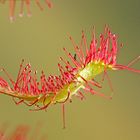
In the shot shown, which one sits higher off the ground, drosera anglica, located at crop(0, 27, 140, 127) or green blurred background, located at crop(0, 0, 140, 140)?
drosera anglica, located at crop(0, 27, 140, 127)

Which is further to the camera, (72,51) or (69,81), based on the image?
(72,51)

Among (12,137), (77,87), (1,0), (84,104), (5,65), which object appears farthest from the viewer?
(84,104)

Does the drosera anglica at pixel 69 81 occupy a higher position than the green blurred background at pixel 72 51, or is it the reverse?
the drosera anglica at pixel 69 81

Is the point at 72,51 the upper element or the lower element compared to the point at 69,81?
lower

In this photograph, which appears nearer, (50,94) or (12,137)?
(50,94)

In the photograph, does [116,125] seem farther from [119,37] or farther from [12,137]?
[12,137]

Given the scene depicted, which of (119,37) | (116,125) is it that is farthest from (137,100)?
(119,37)

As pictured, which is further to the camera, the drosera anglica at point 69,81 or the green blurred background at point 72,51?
the green blurred background at point 72,51

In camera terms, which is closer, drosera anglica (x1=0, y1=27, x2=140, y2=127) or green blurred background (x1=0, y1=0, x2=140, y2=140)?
drosera anglica (x1=0, y1=27, x2=140, y2=127)
